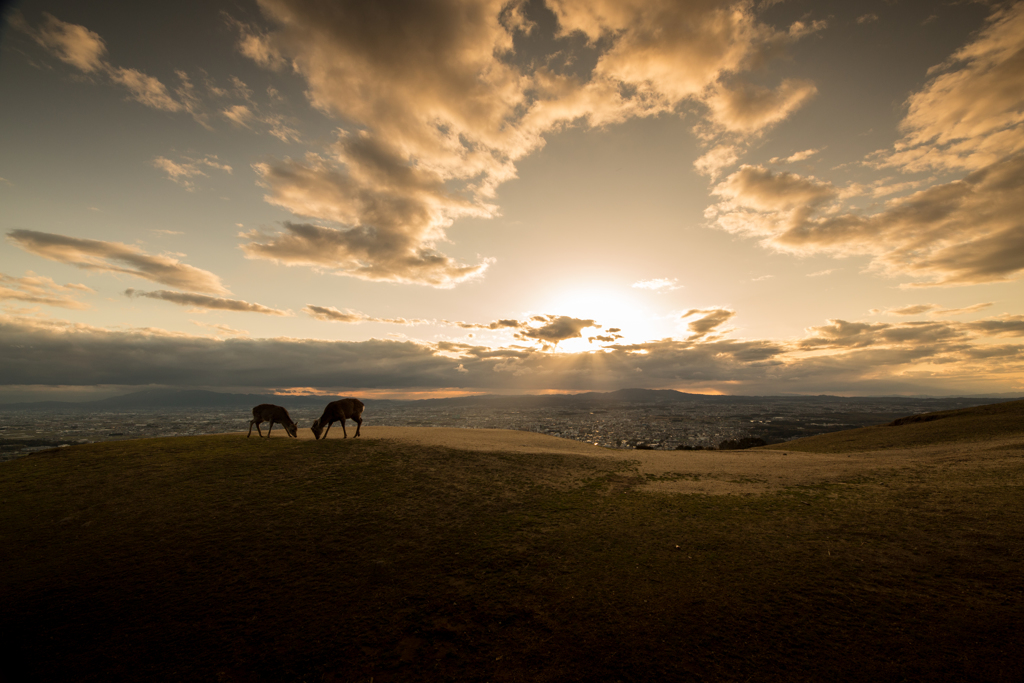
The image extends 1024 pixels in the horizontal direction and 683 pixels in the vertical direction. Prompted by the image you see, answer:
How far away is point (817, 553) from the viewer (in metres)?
11.2

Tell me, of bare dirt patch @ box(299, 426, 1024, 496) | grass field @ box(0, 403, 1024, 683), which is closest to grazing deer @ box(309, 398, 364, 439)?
bare dirt patch @ box(299, 426, 1024, 496)

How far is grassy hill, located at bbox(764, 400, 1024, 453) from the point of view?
1272 inches

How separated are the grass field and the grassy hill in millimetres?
22325

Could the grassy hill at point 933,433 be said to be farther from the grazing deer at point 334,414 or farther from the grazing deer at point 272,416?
the grazing deer at point 272,416

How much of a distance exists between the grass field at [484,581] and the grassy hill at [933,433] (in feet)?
73.2

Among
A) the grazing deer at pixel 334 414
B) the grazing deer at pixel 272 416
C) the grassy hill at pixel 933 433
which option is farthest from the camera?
the grassy hill at pixel 933 433

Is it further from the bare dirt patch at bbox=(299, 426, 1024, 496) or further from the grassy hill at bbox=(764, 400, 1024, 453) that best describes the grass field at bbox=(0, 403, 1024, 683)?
the grassy hill at bbox=(764, 400, 1024, 453)

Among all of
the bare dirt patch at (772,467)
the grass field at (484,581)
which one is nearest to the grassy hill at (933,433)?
the bare dirt patch at (772,467)

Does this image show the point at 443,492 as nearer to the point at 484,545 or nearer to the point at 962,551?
the point at 484,545

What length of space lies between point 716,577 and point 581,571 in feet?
11.8

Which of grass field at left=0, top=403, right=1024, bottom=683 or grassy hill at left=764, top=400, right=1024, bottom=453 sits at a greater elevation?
grassy hill at left=764, top=400, right=1024, bottom=453

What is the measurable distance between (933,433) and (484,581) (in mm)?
47052

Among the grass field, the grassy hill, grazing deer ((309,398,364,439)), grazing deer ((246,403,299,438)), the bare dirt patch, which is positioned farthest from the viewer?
the grassy hill

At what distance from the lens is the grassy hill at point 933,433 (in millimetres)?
32312
